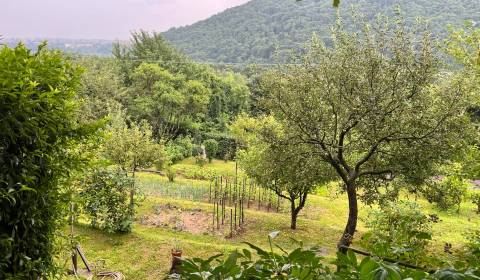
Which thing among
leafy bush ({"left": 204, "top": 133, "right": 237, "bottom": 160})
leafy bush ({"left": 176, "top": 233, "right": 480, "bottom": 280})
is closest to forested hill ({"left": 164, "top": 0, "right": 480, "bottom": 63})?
leafy bush ({"left": 204, "top": 133, "right": 237, "bottom": 160})

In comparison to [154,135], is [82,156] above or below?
above

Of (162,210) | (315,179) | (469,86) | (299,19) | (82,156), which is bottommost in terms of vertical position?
(162,210)

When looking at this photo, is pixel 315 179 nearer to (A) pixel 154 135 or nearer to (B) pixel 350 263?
(B) pixel 350 263

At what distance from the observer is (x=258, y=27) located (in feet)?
303

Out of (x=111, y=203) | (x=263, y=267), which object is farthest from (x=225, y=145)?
(x=263, y=267)

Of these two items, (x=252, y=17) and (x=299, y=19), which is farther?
(x=252, y=17)

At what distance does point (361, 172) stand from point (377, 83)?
8.51 feet

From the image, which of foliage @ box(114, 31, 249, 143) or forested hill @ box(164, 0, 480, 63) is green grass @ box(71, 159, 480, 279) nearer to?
foliage @ box(114, 31, 249, 143)

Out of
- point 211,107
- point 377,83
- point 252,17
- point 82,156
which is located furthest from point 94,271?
point 252,17

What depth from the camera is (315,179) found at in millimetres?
12688

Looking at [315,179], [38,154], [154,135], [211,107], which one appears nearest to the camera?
[38,154]

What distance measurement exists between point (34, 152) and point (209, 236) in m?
11.0

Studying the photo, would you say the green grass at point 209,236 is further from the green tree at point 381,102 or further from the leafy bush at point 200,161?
the leafy bush at point 200,161

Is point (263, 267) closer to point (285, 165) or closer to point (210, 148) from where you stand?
point (285, 165)
